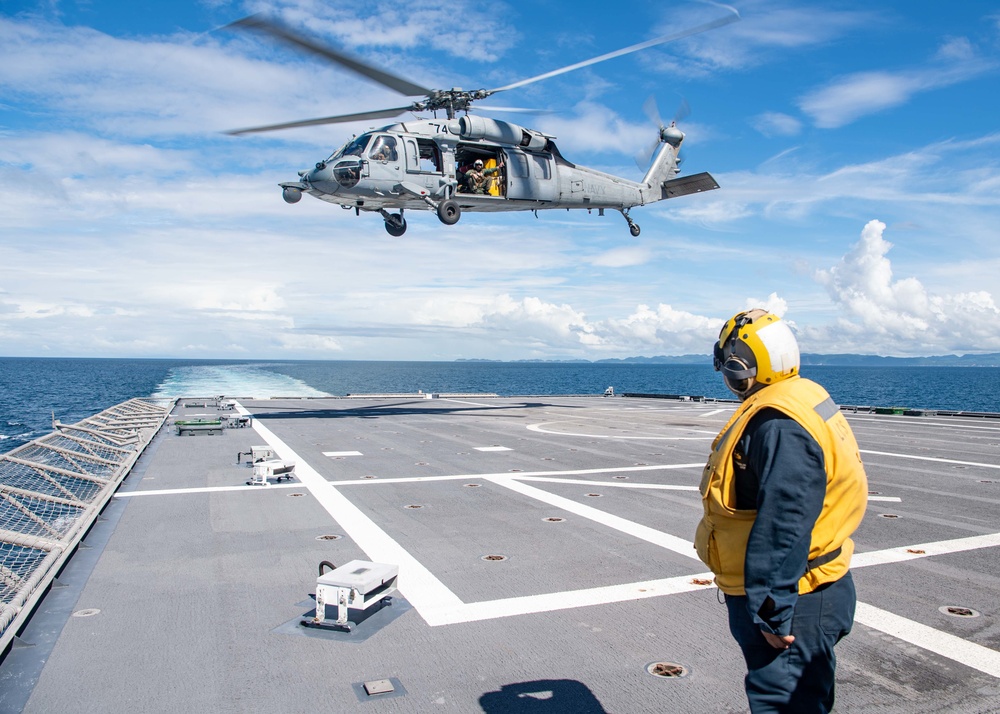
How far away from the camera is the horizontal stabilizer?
25.8 meters

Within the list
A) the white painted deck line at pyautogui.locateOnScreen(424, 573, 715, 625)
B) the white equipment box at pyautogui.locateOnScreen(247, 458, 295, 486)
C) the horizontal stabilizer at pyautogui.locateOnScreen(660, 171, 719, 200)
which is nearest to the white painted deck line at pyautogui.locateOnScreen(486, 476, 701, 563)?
the white painted deck line at pyautogui.locateOnScreen(424, 573, 715, 625)

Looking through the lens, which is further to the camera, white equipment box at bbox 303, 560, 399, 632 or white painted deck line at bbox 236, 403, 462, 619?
white painted deck line at bbox 236, 403, 462, 619

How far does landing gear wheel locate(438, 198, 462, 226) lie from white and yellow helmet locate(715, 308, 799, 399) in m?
17.5

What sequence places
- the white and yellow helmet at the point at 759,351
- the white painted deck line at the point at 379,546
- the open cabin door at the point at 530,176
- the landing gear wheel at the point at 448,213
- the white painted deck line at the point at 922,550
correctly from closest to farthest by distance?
the white and yellow helmet at the point at 759,351, the white painted deck line at the point at 379,546, the white painted deck line at the point at 922,550, the landing gear wheel at the point at 448,213, the open cabin door at the point at 530,176

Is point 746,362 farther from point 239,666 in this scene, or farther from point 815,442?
point 239,666

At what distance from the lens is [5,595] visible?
16.6 feet

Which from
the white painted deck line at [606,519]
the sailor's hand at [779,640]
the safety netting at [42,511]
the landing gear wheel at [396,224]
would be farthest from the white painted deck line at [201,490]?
the landing gear wheel at [396,224]

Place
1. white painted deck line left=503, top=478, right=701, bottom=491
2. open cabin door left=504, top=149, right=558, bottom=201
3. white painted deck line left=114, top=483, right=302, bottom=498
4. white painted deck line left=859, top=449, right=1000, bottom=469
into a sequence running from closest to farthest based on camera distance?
white painted deck line left=114, top=483, right=302, bottom=498
white painted deck line left=503, top=478, right=701, bottom=491
white painted deck line left=859, top=449, right=1000, bottom=469
open cabin door left=504, top=149, right=558, bottom=201

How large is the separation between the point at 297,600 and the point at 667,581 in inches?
121

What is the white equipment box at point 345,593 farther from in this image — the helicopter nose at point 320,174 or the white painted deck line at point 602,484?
the helicopter nose at point 320,174

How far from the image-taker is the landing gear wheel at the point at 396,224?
21250 mm

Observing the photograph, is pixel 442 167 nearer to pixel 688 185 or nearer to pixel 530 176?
pixel 530 176

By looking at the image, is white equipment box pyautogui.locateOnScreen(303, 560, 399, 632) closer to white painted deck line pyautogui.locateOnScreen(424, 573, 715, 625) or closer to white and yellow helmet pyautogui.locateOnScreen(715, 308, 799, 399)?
white painted deck line pyautogui.locateOnScreen(424, 573, 715, 625)

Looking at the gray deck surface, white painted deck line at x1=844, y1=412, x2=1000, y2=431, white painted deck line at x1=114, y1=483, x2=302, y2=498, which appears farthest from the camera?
white painted deck line at x1=844, y1=412, x2=1000, y2=431
